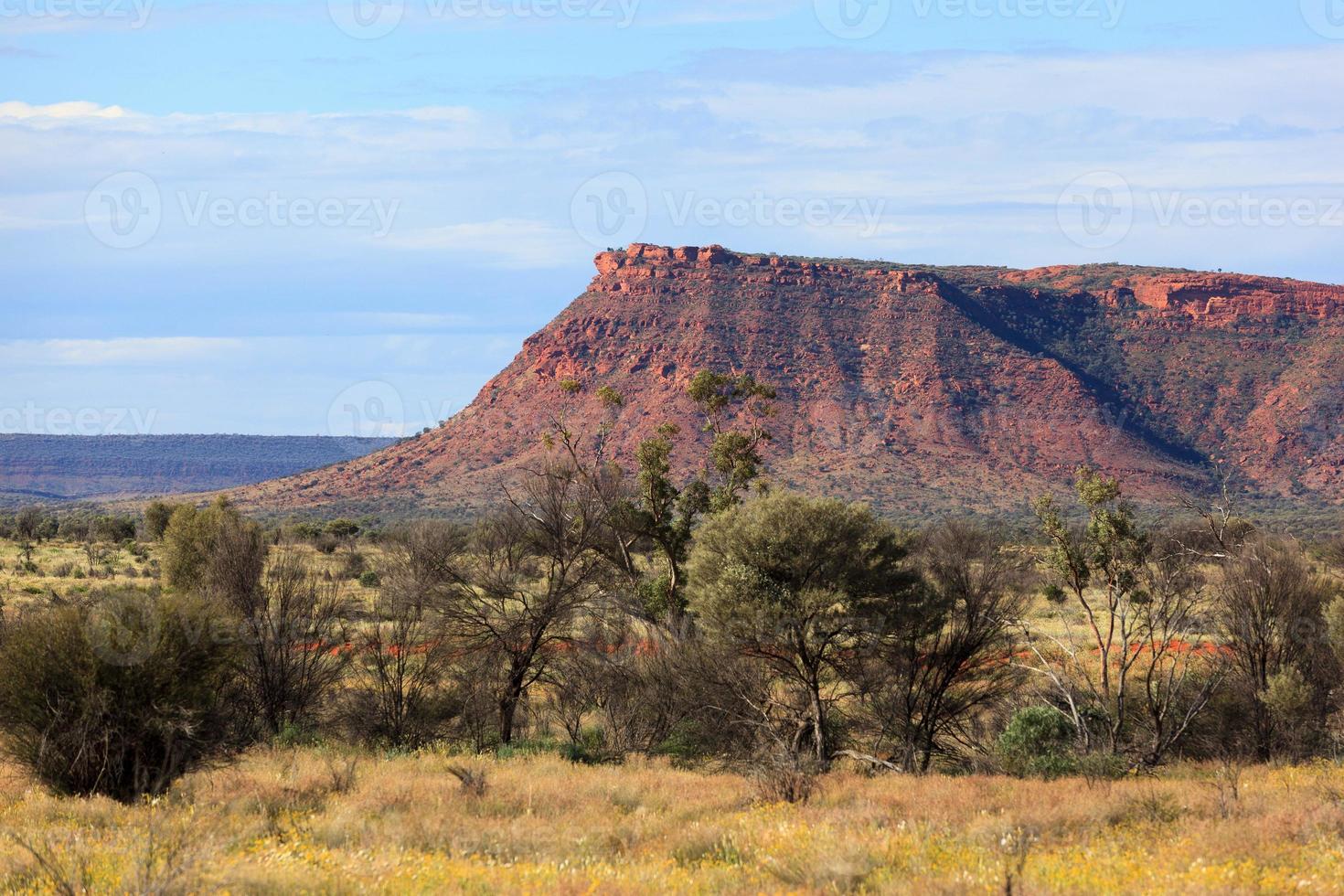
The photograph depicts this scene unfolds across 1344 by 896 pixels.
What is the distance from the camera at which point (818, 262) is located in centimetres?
14000

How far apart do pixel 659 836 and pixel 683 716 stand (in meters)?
11.8

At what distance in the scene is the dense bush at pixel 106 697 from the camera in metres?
14.5

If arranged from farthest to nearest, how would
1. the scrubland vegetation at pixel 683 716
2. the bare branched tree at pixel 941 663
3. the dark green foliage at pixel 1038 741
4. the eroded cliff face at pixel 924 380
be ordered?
the eroded cliff face at pixel 924 380
the bare branched tree at pixel 941 663
the dark green foliage at pixel 1038 741
the scrubland vegetation at pixel 683 716

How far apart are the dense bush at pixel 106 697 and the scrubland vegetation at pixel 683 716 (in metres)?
0.04

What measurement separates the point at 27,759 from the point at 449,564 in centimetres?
993

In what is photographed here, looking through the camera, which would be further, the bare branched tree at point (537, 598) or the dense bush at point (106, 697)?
the bare branched tree at point (537, 598)

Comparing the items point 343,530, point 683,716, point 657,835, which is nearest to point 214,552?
point 683,716

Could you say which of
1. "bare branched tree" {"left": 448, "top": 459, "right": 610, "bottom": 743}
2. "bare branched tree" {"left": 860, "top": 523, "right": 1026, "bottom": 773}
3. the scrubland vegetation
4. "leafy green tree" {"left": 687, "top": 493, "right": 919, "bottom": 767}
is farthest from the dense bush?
"bare branched tree" {"left": 860, "top": 523, "right": 1026, "bottom": 773}

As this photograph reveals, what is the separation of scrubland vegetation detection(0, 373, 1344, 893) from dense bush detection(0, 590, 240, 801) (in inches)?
1.6

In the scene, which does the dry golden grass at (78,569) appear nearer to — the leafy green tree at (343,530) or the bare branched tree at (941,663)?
the leafy green tree at (343,530)

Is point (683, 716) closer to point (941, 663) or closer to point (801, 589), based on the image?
point (801, 589)

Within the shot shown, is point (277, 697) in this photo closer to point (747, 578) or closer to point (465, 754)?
point (465, 754)

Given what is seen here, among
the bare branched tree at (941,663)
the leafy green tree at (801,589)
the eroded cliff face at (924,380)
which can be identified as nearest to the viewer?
the leafy green tree at (801,589)

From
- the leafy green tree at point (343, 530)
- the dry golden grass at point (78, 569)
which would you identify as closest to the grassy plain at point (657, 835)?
the dry golden grass at point (78, 569)
